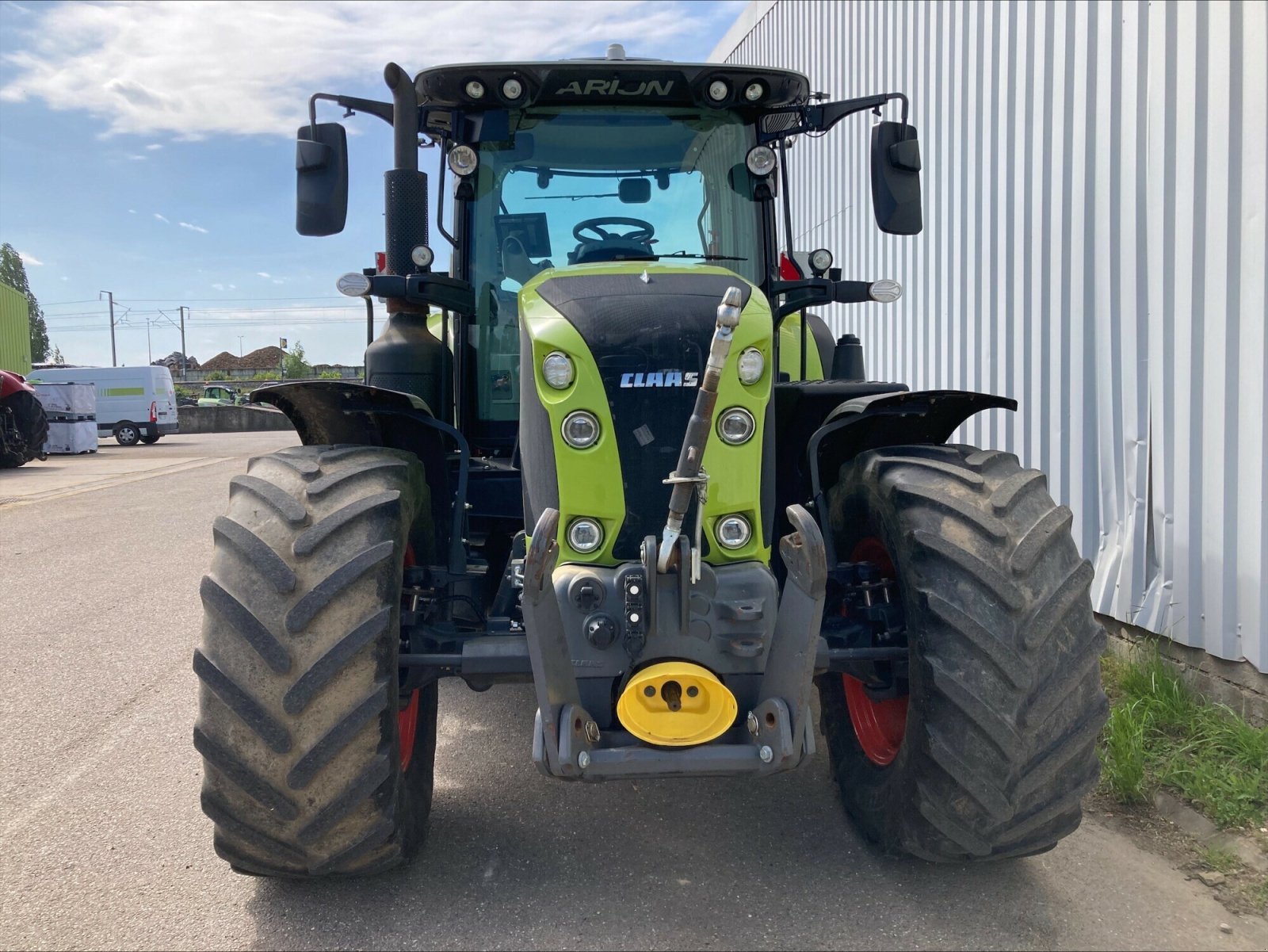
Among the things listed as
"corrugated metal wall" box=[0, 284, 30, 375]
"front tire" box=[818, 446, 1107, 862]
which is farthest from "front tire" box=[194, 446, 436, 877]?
"corrugated metal wall" box=[0, 284, 30, 375]

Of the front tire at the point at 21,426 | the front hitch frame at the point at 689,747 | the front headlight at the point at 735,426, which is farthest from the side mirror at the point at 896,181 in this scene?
the front tire at the point at 21,426

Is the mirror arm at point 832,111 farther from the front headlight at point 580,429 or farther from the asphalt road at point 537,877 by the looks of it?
the asphalt road at point 537,877

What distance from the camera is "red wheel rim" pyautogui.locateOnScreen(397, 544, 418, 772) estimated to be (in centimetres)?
317

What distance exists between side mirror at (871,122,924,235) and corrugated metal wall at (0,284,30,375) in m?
36.7

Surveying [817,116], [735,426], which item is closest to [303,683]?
[735,426]

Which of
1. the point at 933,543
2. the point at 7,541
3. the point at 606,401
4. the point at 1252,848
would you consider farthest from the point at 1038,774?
the point at 7,541

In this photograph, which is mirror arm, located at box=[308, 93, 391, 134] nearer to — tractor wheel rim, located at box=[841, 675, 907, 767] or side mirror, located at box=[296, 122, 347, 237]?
side mirror, located at box=[296, 122, 347, 237]

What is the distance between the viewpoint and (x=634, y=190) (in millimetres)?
3748

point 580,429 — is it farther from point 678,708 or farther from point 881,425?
point 881,425

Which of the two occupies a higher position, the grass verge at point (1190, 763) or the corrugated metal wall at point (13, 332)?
the corrugated metal wall at point (13, 332)

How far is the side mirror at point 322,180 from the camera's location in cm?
343

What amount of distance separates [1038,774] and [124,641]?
5266 millimetres

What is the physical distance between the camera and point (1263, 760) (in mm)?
3598

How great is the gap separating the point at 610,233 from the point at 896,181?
3.61ft
